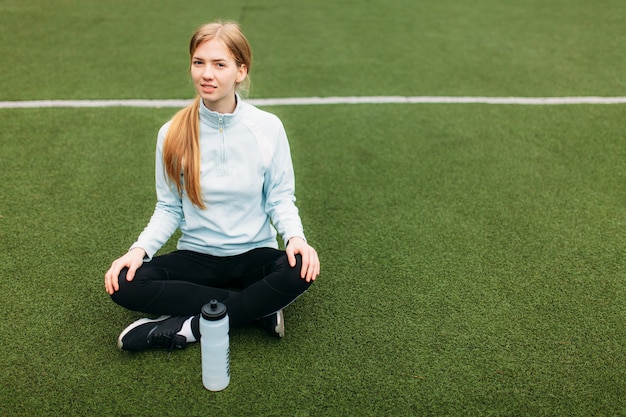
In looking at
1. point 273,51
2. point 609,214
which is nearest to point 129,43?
point 273,51

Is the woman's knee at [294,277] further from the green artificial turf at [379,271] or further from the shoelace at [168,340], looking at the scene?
the shoelace at [168,340]

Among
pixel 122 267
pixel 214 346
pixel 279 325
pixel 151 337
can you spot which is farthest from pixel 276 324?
pixel 122 267

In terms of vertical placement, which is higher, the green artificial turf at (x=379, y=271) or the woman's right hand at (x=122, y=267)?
the woman's right hand at (x=122, y=267)

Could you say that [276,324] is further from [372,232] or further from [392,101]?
[392,101]

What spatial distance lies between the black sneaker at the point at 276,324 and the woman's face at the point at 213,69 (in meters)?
0.86

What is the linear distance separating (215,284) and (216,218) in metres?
0.30

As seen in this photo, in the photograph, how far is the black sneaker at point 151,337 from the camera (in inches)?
84.9

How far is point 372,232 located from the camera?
299 cm

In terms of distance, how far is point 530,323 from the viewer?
2379mm

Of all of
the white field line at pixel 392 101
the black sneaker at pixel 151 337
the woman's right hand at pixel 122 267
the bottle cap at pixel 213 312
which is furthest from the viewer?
the white field line at pixel 392 101

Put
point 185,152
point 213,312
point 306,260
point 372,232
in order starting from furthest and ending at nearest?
point 372,232 → point 185,152 → point 306,260 → point 213,312

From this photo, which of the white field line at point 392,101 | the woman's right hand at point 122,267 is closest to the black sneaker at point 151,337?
the woman's right hand at point 122,267

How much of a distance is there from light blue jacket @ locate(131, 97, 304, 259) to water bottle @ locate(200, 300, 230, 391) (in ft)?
1.43

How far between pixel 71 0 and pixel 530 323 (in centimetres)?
698
